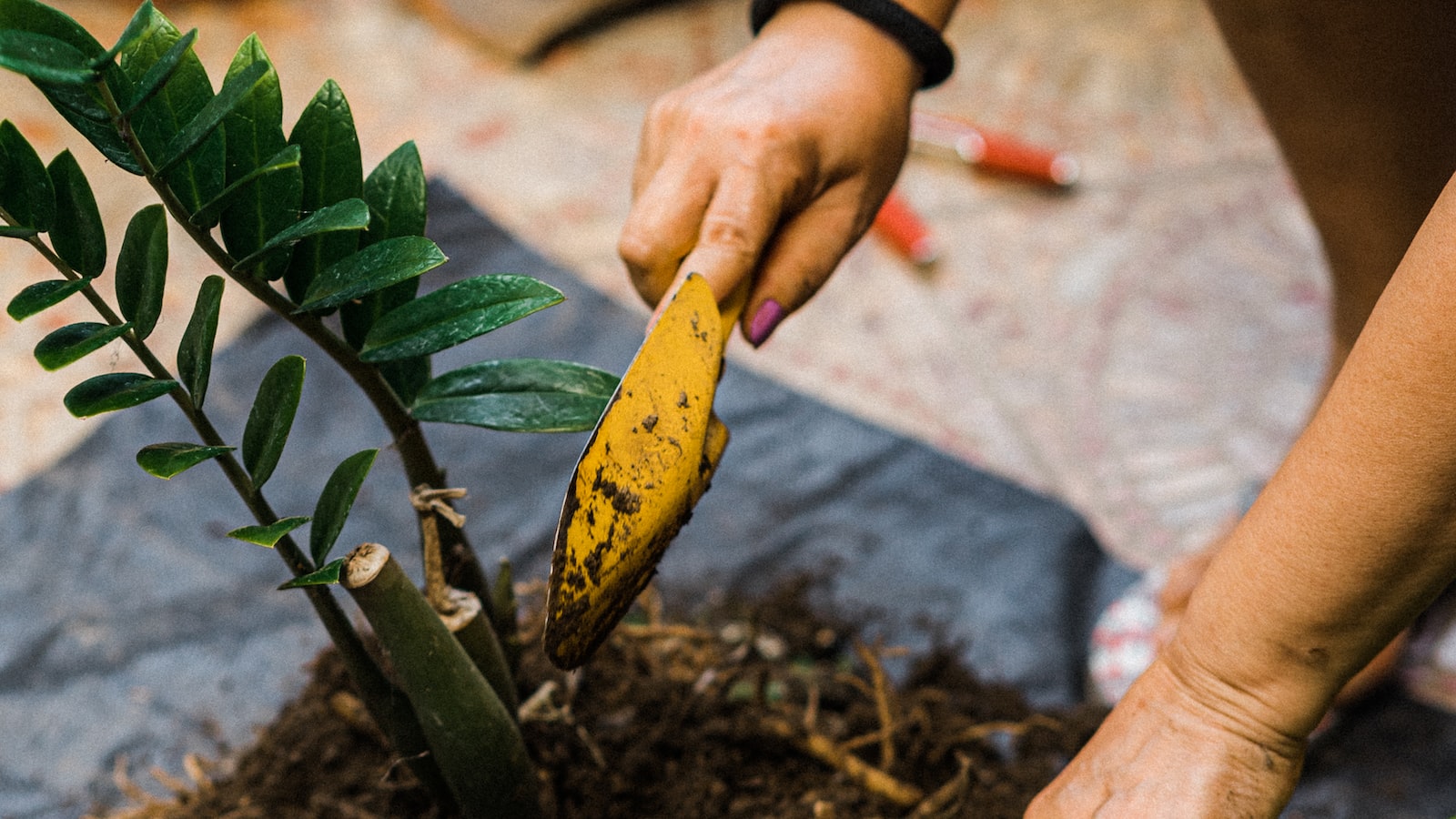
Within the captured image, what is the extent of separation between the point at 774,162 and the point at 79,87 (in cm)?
43

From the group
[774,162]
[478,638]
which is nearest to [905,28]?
[774,162]

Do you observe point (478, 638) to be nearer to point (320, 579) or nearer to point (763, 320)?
point (320, 579)

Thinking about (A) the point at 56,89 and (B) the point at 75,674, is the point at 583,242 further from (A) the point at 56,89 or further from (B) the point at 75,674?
(A) the point at 56,89

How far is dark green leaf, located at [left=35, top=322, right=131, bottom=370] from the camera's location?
1.51 feet

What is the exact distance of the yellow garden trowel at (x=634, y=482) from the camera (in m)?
0.55

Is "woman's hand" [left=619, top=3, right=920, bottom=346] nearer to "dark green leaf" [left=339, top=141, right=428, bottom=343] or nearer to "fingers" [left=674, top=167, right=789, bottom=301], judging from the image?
"fingers" [left=674, top=167, right=789, bottom=301]

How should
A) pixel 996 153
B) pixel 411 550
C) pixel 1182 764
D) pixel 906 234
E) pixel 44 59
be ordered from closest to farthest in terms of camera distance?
pixel 44 59
pixel 1182 764
pixel 411 550
pixel 906 234
pixel 996 153

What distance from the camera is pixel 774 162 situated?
0.74 meters

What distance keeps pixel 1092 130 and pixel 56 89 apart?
1756 mm

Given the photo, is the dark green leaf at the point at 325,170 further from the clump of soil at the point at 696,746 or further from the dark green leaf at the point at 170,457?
the clump of soil at the point at 696,746

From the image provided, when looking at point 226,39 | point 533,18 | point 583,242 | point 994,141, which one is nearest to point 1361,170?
point 994,141

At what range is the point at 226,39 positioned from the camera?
206 centimetres

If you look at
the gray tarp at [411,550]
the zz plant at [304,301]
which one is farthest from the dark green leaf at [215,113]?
the gray tarp at [411,550]

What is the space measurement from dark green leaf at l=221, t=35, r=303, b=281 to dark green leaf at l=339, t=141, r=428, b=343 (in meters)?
0.04
